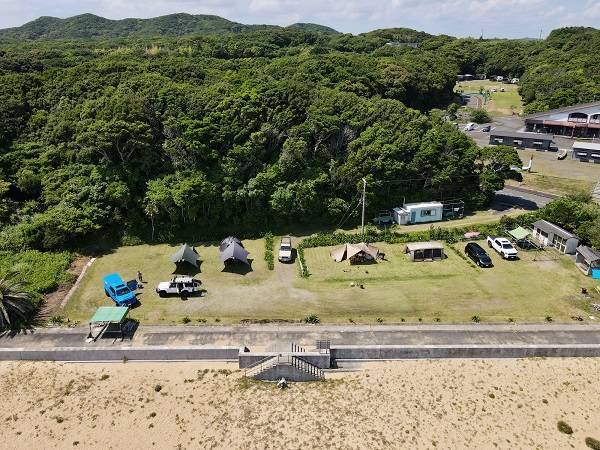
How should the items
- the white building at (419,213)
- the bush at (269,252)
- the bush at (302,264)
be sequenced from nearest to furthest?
the bush at (302,264) → the bush at (269,252) → the white building at (419,213)

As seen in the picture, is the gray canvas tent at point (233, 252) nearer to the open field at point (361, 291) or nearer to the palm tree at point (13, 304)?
the open field at point (361, 291)

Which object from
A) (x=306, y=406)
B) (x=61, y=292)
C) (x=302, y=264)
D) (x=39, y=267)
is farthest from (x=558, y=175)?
(x=39, y=267)

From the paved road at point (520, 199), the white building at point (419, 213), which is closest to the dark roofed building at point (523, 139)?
the paved road at point (520, 199)

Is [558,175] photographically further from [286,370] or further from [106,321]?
[106,321]

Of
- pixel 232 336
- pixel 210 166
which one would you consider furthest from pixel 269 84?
pixel 232 336

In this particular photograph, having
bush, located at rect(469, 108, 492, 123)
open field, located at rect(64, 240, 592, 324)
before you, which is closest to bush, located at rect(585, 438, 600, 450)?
open field, located at rect(64, 240, 592, 324)

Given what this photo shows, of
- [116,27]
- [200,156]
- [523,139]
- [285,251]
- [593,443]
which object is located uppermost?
[116,27]
